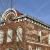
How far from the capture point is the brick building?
35.4 metres

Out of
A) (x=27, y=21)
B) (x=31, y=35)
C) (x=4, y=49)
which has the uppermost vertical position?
(x=27, y=21)

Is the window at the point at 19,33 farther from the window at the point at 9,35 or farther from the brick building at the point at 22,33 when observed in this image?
the window at the point at 9,35

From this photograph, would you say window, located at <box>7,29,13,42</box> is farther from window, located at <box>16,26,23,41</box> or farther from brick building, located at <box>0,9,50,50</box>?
window, located at <box>16,26,23,41</box>

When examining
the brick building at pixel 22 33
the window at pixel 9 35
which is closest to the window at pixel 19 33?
the brick building at pixel 22 33

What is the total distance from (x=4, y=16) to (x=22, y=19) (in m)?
3.87

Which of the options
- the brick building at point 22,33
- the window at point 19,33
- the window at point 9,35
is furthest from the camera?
the window at point 9,35

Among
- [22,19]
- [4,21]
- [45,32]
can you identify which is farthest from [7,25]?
[45,32]

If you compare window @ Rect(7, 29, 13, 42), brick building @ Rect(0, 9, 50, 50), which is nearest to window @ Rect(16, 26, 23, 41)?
brick building @ Rect(0, 9, 50, 50)

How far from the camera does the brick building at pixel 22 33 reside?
35.4 metres

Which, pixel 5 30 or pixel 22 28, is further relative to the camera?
pixel 5 30

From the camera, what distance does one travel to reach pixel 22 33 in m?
35.3

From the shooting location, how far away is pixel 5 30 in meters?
38.0

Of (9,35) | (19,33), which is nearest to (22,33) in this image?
(19,33)

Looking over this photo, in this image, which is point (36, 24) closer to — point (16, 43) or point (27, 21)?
point (27, 21)
